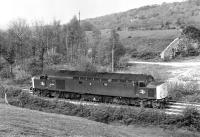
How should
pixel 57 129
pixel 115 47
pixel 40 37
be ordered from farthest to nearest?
pixel 40 37 → pixel 115 47 → pixel 57 129

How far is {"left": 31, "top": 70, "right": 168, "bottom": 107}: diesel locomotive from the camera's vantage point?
86.0 ft

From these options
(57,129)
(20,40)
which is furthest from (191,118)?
(20,40)

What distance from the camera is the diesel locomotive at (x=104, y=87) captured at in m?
26.2

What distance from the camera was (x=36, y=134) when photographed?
15.3 m

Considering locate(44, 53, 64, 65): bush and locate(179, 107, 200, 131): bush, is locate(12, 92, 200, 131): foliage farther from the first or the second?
locate(44, 53, 64, 65): bush

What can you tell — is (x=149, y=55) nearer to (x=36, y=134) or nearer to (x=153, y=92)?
(x=153, y=92)

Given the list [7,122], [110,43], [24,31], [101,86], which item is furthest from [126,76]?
[24,31]

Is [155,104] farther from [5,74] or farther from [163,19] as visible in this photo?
[163,19]

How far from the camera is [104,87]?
1123 inches

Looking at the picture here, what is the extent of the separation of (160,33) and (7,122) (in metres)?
63.5

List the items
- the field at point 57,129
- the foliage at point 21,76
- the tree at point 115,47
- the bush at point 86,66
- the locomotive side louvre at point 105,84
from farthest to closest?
the tree at point 115,47, the bush at point 86,66, the foliage at point 21,76, the locomotive side louvre at point 105,84, the field at point 57,129

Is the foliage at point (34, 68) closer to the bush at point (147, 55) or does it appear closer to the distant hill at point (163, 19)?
the bush at point (147, 55)

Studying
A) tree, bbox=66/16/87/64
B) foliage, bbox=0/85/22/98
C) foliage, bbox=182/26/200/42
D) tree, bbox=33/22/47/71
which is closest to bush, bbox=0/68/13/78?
tree, bbox=33/22/47/71

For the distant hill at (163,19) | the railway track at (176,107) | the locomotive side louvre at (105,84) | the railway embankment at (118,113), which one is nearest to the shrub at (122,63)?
the locomotive side louvre at (105,84)
